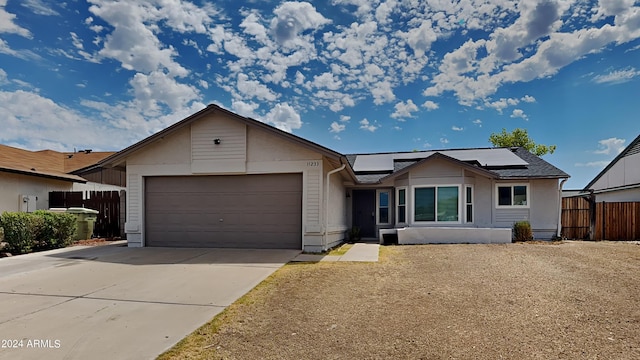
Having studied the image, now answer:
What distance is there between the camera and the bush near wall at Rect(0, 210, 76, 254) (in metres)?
9.38

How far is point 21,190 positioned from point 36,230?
5.71 metres

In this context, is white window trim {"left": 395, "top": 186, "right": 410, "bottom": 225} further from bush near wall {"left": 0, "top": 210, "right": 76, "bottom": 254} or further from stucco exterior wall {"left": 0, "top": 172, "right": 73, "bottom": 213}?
stucco exterior wall {"left": 0, "top": 172, "right": 73, "bottom": 213}

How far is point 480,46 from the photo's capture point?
15.2 m

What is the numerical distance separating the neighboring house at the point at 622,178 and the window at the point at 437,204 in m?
10.2

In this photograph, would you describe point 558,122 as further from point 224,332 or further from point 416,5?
point 224,332

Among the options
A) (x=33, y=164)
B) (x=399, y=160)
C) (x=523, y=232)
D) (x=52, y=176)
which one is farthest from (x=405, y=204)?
(x=33, y=164)

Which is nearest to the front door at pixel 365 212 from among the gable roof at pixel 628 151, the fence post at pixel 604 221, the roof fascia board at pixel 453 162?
the roof fascia board at pixel 453 162

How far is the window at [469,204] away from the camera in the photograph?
14.0m

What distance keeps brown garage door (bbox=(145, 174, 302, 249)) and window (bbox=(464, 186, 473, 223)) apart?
25.0 ft

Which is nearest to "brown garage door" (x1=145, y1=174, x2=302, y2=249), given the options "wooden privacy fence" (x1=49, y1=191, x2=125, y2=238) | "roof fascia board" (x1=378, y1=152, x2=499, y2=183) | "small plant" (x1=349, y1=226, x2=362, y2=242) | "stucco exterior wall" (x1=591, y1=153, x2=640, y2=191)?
"wooden privacy fence" (x1=49, y1=191, x2=125, y2=238)

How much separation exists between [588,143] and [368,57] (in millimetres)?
19850

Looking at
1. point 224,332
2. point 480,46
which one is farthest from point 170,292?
point 480,46

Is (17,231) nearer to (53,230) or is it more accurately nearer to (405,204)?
(53,230)

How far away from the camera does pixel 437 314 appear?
15.2 feet
